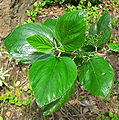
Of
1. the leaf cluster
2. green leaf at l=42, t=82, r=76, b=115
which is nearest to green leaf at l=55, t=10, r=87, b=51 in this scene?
the leaf cluster

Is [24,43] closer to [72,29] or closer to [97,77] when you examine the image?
[72,29]

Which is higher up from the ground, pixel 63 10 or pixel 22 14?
pixel 22 14

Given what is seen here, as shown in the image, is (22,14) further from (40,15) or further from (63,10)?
(63,10)

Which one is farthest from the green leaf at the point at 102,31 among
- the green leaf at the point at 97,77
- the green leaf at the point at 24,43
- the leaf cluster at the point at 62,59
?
the green leaf at the point at 24,43

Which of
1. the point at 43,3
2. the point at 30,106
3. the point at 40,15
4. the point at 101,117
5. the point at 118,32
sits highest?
the point at 43,3

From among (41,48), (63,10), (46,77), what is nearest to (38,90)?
(46,77)

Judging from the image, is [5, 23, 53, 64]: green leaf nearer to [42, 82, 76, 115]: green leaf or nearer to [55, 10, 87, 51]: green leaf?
[55, 10, 87, 51]: green leaf
